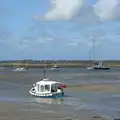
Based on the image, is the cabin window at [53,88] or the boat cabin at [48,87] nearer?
the boat cabin at [48,87]

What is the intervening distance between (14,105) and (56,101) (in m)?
6.48

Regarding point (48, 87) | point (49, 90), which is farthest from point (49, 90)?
point (48, 87)

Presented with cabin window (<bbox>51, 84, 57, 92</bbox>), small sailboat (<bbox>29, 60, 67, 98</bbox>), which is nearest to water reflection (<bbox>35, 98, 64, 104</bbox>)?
small sailboat (<bbox>29, 60, 67, 98</bbox>)

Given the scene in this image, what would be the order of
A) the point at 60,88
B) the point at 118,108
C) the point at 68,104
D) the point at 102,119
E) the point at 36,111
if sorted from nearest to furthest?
the point at 102,119 → the point at 36,111 → the point at 118,108 → the point at 68,104 → the point at 60,88

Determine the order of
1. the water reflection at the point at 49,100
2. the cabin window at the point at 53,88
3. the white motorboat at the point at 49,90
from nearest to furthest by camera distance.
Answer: the water reflection at the point at 49,100 < the white motorboat at the point at 49,90 < the cabin window at the point at 53,88

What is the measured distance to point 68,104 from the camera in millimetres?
45000

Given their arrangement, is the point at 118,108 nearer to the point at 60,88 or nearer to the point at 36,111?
the point at 36,111

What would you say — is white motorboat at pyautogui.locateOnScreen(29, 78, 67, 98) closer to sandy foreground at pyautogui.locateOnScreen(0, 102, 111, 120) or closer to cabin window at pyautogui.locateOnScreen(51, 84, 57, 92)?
cabin window at pyautogui.locateOnScreen(51, 84, 57, 92)

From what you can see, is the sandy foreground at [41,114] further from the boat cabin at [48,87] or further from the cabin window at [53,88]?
the cabin window at [53,88]

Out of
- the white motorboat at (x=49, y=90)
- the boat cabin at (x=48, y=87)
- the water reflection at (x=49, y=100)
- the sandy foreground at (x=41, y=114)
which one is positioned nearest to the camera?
the sandy foreground at (x=41, y=114)

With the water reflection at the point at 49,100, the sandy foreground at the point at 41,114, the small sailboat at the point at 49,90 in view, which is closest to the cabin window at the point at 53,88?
the small sailboat at the point at 49,90

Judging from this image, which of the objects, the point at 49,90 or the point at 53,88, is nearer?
the point at 49,90

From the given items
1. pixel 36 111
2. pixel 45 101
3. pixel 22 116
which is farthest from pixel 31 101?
pixel 22 116

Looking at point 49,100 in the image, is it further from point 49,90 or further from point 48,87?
point 48,87
